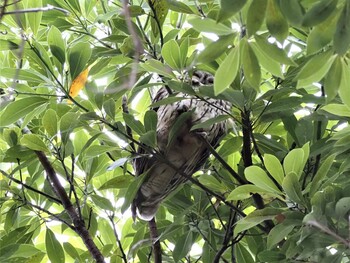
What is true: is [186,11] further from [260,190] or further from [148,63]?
[260,190]

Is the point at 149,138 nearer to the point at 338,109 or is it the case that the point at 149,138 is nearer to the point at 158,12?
the point at 158,12

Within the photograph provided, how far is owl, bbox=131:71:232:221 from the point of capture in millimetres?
2117

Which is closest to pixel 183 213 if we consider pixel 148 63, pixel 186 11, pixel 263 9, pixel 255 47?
pixel 148 63

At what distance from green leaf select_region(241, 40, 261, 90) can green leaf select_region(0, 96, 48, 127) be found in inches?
32.0

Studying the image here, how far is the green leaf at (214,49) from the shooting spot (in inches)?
43.7

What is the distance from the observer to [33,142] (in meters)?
1.81

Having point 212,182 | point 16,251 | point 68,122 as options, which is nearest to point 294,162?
point 212,182

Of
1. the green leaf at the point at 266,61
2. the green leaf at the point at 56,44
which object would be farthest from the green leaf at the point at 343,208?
the green leaf at the point at 56,44

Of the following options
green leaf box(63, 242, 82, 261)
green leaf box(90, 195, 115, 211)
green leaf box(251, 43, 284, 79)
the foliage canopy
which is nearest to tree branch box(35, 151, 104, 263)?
the foliage canopy

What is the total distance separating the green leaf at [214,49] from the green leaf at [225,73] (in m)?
0.02

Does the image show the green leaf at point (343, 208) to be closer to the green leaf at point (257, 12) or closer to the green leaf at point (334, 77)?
the green leaf at point (334, 77)

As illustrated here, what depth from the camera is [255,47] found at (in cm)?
115

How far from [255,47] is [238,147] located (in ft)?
2.58

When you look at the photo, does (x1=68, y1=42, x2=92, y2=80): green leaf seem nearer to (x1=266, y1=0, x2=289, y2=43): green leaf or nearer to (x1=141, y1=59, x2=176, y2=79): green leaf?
(x1=141, y1=59, x2=176, y2=79): green leaf
